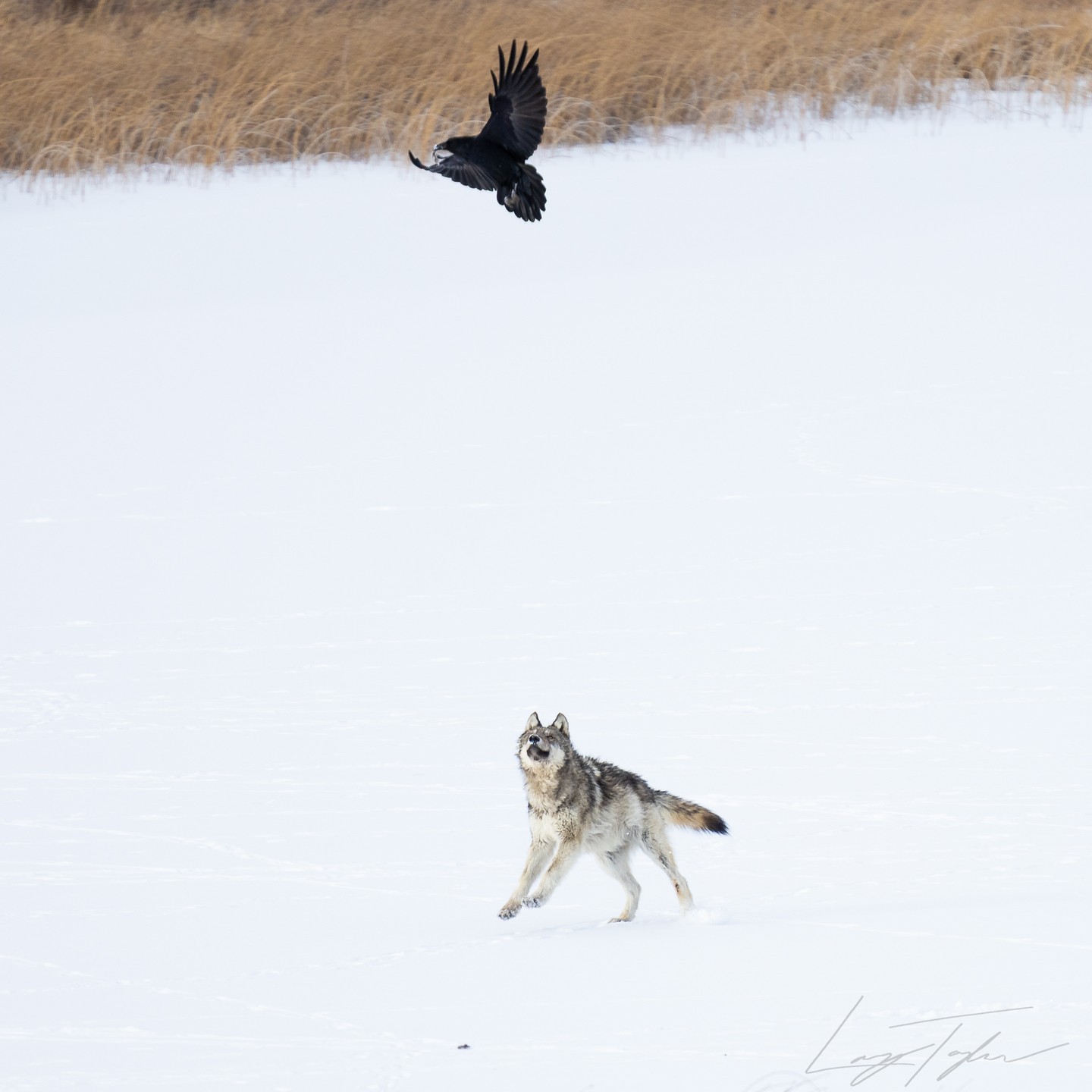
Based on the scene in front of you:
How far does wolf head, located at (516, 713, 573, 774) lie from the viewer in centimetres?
531

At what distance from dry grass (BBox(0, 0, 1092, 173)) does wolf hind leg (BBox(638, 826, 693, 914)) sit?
35.8 ft

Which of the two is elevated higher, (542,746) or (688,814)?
(542,746)

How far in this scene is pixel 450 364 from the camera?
13.3m

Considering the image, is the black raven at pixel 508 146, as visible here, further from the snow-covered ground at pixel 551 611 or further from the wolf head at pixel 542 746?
the snow-covered ground at pixel 551 611

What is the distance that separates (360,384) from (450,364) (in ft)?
2.34

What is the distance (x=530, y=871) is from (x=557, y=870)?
9cm

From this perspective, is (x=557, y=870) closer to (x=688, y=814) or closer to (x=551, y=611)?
(x=688, y=814)

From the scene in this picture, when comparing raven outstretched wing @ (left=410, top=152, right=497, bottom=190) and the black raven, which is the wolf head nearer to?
the black raven

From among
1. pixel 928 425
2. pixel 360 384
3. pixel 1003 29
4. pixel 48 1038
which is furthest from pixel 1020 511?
pixel 1003 29

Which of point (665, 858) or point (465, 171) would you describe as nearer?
point (665, 858)

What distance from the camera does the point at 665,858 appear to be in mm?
5301
